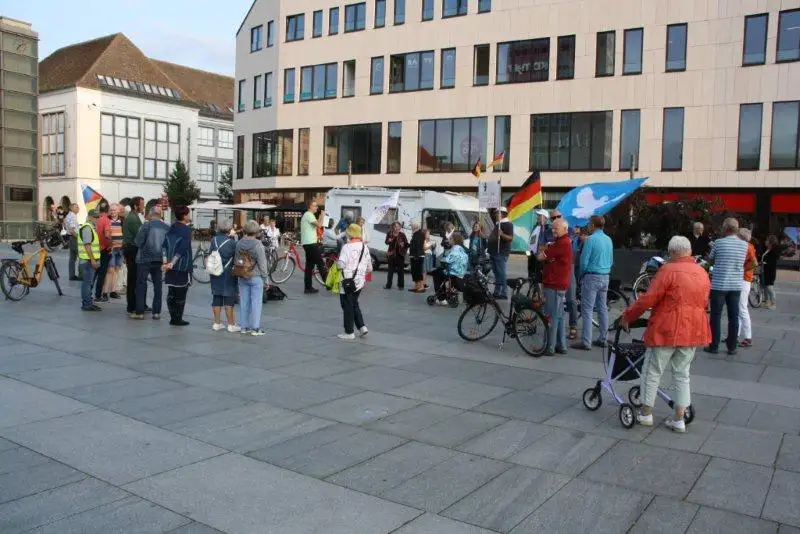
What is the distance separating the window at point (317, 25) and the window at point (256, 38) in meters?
4.88

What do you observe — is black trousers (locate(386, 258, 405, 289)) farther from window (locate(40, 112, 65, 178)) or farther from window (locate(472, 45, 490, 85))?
window (locate(40, 112, 65, 178))

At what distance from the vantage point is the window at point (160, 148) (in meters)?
67.1

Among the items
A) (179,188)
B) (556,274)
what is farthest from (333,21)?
(556,274)

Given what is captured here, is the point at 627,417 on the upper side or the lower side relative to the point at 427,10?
lower

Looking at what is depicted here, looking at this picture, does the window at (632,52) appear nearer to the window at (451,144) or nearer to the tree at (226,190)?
the window at (451,144)

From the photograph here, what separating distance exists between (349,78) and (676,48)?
1800 centimetres

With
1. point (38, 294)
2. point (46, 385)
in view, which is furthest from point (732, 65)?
point (46, 385)

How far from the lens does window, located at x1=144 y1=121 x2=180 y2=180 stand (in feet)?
220

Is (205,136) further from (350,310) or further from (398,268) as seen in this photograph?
(350,310)

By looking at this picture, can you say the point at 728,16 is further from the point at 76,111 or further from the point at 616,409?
the point at 76,111

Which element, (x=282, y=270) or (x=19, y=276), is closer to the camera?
(x=19, y=276)

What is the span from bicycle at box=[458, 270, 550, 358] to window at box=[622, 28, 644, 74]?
2527cm

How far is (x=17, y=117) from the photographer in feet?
77.6

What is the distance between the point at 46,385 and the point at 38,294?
26.9 ft
